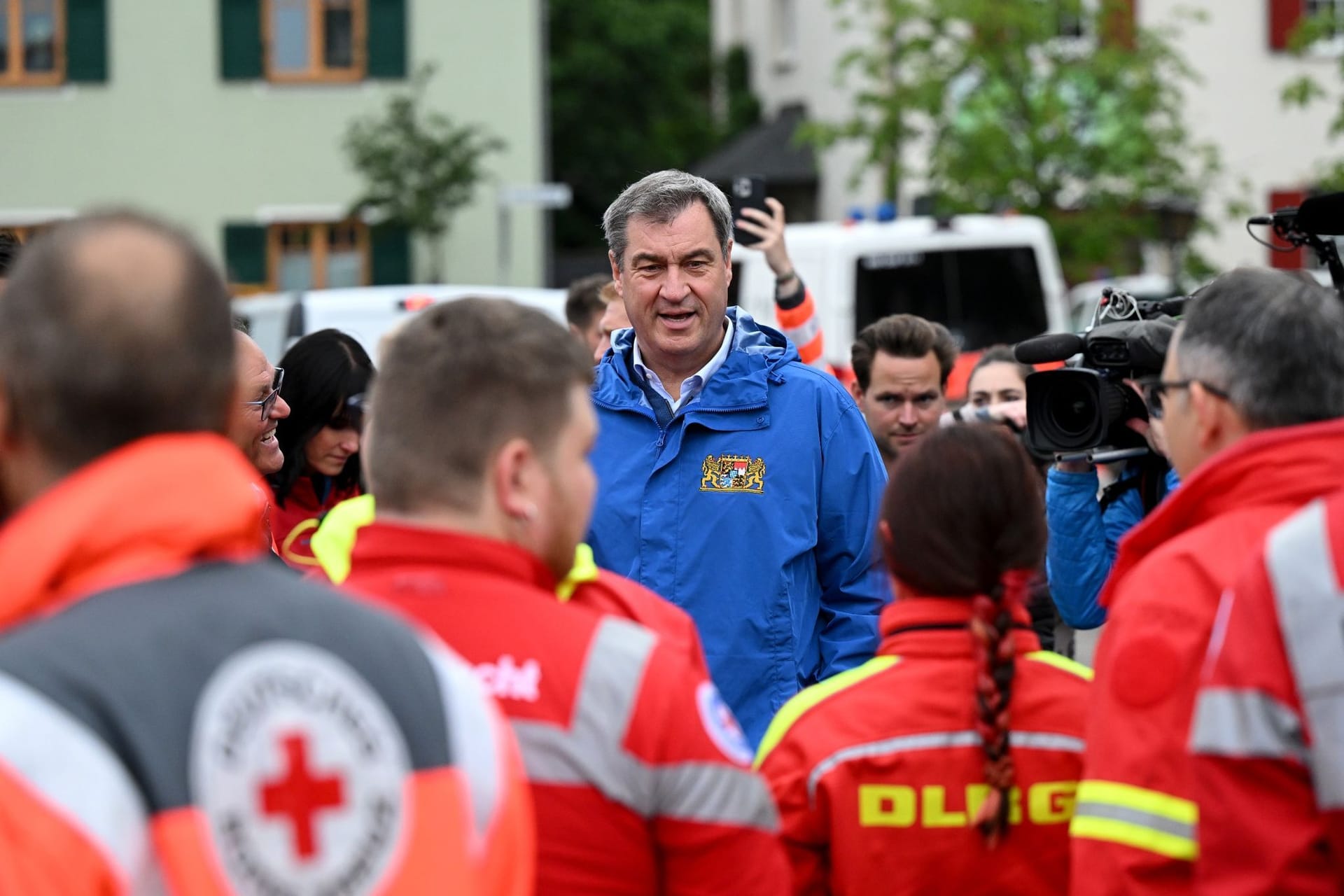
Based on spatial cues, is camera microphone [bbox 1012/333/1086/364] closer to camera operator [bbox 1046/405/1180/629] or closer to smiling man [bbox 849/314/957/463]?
camera operator [bbox 1046/405/1180/629]

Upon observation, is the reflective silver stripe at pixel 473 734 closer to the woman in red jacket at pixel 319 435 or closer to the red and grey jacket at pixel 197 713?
the red and grey jacket at pixel 197 713

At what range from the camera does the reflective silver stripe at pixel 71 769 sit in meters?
1.64

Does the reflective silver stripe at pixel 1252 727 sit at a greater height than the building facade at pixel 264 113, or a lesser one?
lesser

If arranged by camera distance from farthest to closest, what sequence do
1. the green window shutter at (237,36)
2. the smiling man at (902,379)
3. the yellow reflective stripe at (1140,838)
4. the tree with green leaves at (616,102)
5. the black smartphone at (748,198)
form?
the tree with green leaves at (616,102)
the green window shutter at (237,36)
the black smartphone at (748,198)
the smiling man at (902,379)
the yellow reflective stripe at (1140,838)

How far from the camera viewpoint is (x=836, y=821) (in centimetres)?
267

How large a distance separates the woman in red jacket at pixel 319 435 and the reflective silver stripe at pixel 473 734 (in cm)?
305

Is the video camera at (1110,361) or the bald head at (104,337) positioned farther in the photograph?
the video camera at (1110,361)

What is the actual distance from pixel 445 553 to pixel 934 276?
1020cm

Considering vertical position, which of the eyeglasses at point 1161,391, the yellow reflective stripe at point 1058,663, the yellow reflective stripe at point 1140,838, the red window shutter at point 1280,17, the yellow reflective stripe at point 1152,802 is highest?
the red window shutter at point 1280,17

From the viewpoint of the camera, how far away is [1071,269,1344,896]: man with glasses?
95.0 inches

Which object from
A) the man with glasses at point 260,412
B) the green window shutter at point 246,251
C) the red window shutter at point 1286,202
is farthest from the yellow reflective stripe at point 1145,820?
the green window shutter at point 246,251

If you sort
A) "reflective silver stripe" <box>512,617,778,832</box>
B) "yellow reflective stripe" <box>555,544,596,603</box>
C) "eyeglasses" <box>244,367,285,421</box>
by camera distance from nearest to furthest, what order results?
"reflective silver stripe" <box>512,617,778,832</box> → "yellow reflective stripe" <box>555,544,596,603</box> → "eyeglasses" <box>244,367,285,421</box>

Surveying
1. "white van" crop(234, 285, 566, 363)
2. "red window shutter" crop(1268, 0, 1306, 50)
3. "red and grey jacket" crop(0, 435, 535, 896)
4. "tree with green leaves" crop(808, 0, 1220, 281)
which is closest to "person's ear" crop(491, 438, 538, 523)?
"red and grey jacket" crop(0, 435, 535, 896)

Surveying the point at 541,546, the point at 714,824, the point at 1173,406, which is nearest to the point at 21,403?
the point at 541,546
